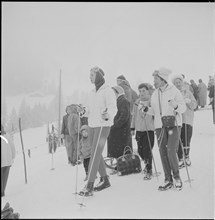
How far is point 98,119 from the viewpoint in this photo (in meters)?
3.30

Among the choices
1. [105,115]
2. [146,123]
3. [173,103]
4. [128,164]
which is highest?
[173,103]

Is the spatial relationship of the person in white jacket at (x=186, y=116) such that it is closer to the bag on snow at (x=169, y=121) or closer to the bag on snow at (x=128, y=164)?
the bag on snow at (x=128, y=164)

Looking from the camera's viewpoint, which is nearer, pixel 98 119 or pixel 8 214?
pixel 8 214

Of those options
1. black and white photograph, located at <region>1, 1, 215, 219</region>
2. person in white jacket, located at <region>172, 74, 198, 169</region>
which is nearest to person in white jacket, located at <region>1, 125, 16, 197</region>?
black and white photograph, located at <region>1, 1, 215, 219</region>

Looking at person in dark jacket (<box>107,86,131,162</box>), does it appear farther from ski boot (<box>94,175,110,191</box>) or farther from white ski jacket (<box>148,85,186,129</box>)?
ski boot (<box>94,175,110,191</box>)

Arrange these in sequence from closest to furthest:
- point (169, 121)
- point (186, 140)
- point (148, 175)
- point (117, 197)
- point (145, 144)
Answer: point (117, 197) < point (169, 121) < point (148, 175) < point (145, 144) < point (186, 140)

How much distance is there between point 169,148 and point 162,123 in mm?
280

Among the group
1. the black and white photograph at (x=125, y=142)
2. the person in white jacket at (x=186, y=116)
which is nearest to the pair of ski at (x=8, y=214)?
the black and white photograph at (x=125, y=142)

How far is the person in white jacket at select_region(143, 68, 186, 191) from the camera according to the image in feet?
11.0

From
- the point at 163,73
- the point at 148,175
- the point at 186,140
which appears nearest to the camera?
the point at 163,73

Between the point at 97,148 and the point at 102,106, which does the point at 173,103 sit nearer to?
the point at 102,106

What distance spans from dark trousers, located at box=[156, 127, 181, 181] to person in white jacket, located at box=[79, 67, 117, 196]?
1.94ft

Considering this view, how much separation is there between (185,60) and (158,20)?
0.87m

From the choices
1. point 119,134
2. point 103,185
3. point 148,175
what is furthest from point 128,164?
point 103,185
